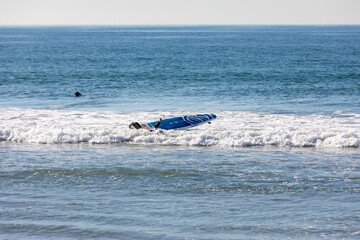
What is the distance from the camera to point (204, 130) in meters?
22.3

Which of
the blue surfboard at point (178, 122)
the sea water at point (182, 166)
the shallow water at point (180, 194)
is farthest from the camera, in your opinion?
the blue surfboard at point (178, 122)

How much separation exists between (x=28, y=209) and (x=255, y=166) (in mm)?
7986

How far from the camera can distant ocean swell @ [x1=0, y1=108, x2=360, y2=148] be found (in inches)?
795

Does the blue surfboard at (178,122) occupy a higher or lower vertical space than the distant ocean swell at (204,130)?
higher

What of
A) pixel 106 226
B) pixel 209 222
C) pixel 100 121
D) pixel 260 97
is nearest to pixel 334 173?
pixel 209 222

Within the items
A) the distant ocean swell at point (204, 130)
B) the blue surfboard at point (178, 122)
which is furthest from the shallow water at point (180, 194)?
the blue surfboard at point (178, 122)

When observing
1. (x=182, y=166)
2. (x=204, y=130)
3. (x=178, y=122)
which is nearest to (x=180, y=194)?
(x=182, y=166)

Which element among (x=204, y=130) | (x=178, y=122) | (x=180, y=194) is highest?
(x=178, y=122)

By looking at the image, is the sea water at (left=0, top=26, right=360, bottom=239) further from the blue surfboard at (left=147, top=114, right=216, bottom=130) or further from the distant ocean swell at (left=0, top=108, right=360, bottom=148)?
the blue surfboard at (left=147, top=114, right=216, bottom=130)

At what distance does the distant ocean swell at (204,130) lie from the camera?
2020 cm

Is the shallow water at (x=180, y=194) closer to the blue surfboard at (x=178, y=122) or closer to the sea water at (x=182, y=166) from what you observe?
the sea water at (x=182, y=166)

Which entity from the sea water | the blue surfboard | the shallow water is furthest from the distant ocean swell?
the shallow water

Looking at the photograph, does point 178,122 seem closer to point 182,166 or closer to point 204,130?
point 204,130

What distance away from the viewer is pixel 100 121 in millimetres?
25188
